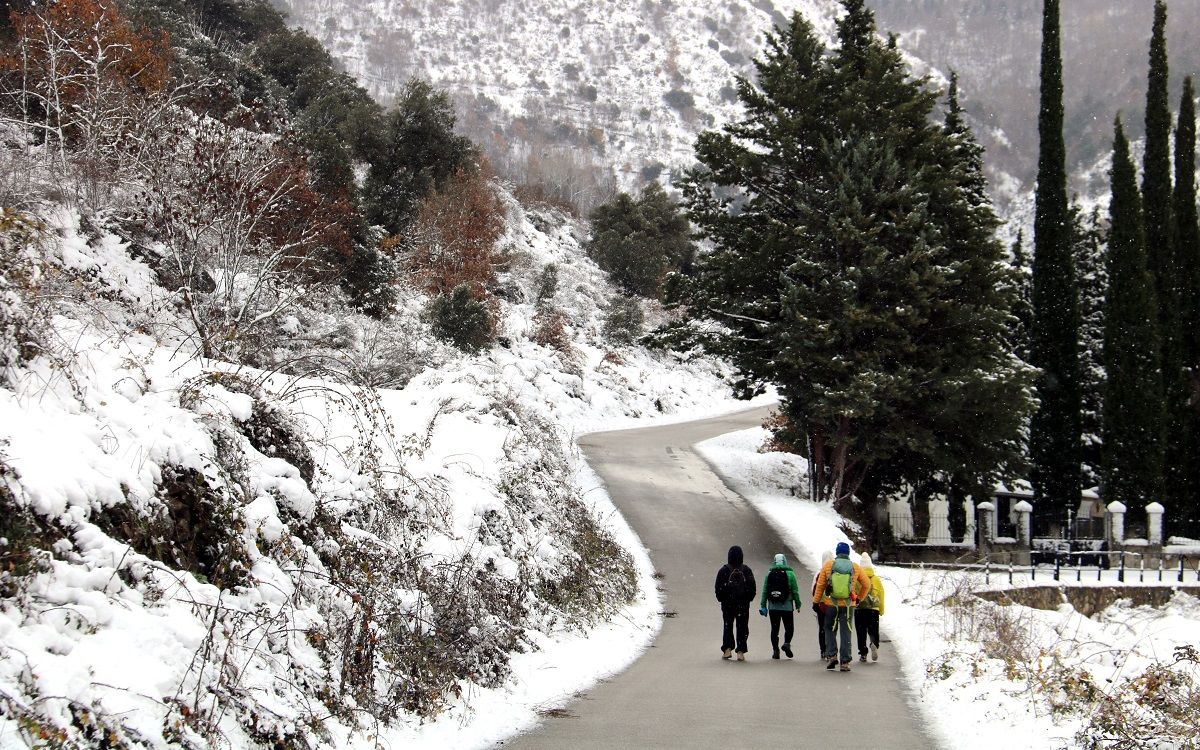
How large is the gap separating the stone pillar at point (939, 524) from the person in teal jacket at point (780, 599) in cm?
1991

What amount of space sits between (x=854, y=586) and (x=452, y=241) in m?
25.9

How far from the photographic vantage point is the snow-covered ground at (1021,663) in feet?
23.3

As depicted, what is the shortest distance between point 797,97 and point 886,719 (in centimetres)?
1955

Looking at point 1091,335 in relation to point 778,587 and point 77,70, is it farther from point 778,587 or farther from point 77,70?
point 77,70

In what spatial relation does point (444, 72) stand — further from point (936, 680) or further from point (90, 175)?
point (936, 680)

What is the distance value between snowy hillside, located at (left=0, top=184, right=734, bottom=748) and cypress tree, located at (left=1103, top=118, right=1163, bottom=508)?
2253 centimetres

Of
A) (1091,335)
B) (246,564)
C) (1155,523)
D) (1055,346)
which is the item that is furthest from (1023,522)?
(246,564)

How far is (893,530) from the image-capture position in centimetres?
3038

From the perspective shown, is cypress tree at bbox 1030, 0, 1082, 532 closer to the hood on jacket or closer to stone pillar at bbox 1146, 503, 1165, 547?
stone pillar at bbox 1146, 503, 1165, 547

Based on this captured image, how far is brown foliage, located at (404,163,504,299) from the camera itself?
109 ft

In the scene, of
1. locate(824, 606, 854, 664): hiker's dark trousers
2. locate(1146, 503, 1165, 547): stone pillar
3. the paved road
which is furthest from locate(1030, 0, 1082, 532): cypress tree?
locate(824, 606, 854, 664): hiker's dark trousers

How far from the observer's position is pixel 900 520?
3194 centimetres

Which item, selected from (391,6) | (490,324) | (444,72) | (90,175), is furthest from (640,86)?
(90,175)

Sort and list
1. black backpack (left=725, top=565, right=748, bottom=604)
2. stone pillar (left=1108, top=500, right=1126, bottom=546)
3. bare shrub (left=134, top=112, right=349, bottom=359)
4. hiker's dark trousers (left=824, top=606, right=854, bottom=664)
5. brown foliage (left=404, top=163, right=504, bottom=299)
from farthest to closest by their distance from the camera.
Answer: brown foliage (left=404, top=163, right=504, bottom=299)
stone pillar (left=1108, top=500, right=1126, bottom=546)
bare shrub (left=134, top=112, right=349, bottom=359)
black backpack (left=725, top=565, right=748, bottom=604)
hiker's dark trousers (left=824, top=606, right=854, bottom=664)
